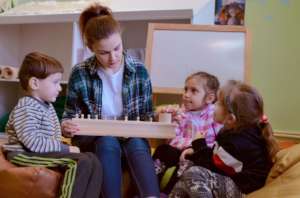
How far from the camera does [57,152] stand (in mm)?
1109

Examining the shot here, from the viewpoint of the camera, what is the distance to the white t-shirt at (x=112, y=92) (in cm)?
136

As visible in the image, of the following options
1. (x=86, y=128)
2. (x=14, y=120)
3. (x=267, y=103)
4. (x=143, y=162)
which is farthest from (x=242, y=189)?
(x=267, y=103)

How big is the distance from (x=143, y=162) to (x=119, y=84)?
326 millimetres

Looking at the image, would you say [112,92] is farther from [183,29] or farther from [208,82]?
[183,29]

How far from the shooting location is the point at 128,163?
3.95 ft

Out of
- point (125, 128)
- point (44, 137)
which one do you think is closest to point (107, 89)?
point (125, 128)

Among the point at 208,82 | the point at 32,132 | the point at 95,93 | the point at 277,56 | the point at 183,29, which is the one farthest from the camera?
the point at 277,56

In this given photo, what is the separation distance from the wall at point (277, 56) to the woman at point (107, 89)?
0.91 metres

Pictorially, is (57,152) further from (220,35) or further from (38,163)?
(220,35)

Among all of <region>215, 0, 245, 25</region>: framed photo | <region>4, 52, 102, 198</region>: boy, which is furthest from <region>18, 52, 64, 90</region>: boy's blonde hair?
<region>215, 0, 245, 25</region>: framed photo

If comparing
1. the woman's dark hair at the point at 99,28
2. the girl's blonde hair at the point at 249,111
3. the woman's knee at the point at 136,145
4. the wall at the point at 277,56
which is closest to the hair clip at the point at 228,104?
the girl's blonde hair at the point at 249,111

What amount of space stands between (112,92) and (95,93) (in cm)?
6

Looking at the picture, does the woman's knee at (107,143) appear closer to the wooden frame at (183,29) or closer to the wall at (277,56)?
the wooden frame at (183,29)

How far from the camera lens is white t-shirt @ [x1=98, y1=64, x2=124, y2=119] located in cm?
136
